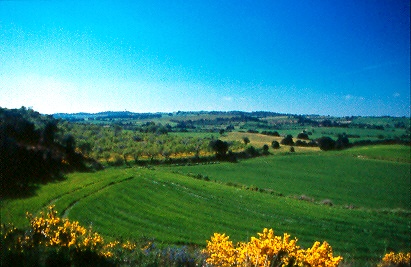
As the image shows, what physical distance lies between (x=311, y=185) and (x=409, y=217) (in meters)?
14.5

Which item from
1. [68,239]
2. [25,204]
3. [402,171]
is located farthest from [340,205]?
[68,239]

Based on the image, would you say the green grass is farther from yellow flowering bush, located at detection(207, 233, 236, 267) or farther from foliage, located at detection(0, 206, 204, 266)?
foliage, located at detection(0, 206, 204, 266)

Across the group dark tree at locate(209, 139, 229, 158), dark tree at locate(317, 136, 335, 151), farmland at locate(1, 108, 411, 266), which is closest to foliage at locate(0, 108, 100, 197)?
farmland at locate(1, 108, 411, 266)

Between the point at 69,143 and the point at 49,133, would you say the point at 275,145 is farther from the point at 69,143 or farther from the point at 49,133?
the point at 49,133

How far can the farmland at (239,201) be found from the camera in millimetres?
18062

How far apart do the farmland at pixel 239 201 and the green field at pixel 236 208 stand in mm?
70

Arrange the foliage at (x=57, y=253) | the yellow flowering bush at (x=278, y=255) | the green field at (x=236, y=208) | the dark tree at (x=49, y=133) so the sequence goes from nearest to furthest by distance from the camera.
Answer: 1. the foliage at (x=57, y=253)
2. the yellow flowering bush at (x=278, y=255)
3. the green field at (x=236, y=208)
4. the dark tree at (x=49, y=133)

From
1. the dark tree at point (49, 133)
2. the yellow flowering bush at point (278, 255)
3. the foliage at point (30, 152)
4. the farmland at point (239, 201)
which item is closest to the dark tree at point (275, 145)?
the farmland at point (239, 201)

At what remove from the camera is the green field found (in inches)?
703

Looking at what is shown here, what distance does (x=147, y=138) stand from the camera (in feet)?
197

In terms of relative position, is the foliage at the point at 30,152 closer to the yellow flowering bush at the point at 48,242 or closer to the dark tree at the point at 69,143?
the dark tree at the point at 69,143

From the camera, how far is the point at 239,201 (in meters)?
28.1

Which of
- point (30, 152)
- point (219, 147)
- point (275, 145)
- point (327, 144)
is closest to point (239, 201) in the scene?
point (30, 152)

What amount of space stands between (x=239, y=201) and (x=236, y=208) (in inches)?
110
